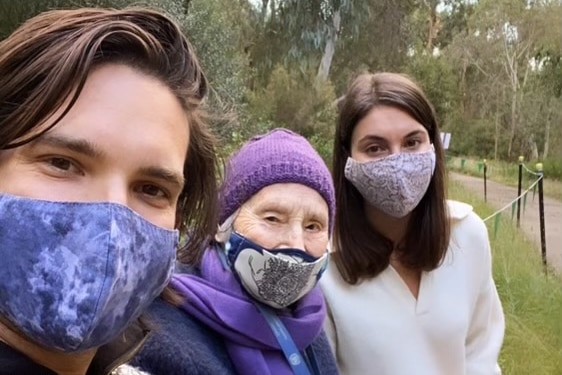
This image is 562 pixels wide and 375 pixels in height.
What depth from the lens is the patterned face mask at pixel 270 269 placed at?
184cm

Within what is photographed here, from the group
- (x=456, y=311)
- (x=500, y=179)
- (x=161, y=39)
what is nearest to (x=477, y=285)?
(x=456, y=311)

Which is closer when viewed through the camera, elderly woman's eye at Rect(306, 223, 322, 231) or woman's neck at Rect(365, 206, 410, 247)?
elderly woman's eye at Rect(306, 223, 322, 231)

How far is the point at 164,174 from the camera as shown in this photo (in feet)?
4.01

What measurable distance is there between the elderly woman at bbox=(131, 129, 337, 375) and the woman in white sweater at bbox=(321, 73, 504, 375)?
0.38 metres

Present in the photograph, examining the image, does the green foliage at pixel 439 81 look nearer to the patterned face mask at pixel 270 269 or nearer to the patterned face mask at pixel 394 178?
the patterned face mask at pixel 394 178

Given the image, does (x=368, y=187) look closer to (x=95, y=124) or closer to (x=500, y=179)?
(x=95, y=124)

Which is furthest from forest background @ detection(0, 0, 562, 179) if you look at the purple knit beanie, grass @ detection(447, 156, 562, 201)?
the purple knit beanie

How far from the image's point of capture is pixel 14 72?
3.82ft

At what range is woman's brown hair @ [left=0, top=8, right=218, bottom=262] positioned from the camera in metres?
1.13

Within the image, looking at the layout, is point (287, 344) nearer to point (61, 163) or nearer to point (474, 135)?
point (61, 163)

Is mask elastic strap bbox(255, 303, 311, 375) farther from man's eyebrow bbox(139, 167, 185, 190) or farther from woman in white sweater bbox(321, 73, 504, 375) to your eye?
man's eyebrow bbox(139, 167, 185, 190)

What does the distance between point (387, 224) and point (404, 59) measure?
22.8 m

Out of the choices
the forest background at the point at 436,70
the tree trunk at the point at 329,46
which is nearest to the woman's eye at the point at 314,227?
the forest background at the point at 436,70

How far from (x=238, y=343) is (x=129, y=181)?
0.75 metres
